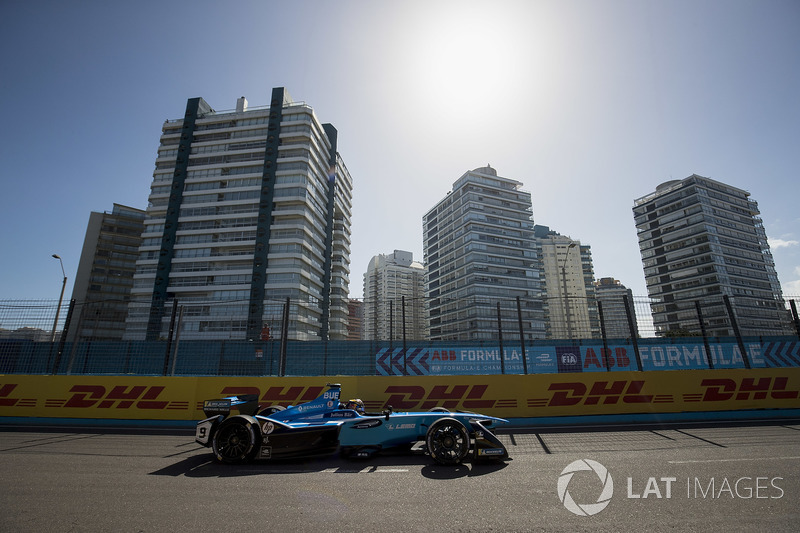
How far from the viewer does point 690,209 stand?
89.1m

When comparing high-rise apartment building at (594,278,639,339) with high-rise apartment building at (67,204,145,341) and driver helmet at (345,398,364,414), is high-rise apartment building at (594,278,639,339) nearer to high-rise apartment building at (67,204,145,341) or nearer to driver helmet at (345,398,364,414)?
driver helmet at (345,398,364,414)

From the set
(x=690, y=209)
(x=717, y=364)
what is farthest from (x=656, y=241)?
(x=717, y=364)

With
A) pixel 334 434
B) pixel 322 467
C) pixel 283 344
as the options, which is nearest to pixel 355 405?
pixel 334 434

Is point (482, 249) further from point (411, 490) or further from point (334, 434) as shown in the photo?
point (411, 490)

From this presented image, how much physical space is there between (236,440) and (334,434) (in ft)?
5.20

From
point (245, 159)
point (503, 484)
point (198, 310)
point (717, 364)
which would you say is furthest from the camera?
point (245, 159)

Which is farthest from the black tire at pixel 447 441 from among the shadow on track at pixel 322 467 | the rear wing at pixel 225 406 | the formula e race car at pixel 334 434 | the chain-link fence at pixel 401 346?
the chain-link fence at pixel 401 346

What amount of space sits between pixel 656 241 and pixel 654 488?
11182cm

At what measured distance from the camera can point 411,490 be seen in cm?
423

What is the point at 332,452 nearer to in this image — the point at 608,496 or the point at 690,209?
the point at 608,496

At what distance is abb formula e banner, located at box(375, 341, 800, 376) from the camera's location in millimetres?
16906

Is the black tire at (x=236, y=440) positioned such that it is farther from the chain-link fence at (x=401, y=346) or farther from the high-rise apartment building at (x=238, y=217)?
the high-rise apartment building at (x=238, y=217)

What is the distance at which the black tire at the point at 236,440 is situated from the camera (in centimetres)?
577

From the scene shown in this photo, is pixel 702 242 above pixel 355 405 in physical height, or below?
above
